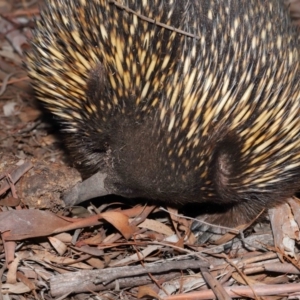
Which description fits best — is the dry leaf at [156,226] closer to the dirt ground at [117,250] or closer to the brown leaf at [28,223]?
the dirt ground at [117,250]

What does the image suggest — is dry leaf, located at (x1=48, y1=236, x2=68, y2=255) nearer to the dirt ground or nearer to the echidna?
the dirt ground

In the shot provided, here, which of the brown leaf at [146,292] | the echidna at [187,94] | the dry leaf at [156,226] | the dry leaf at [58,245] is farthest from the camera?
the dry leaf at [156,226]

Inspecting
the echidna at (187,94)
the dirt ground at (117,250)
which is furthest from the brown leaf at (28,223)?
the echidna at (187,94)

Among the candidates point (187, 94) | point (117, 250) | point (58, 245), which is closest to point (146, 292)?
point (117, 250)

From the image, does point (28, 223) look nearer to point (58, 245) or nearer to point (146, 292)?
point (58, 245)

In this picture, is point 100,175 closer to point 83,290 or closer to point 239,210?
point 83,290

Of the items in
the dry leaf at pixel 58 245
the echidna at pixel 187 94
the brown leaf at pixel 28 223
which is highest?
the echidna at pixel 187 94
